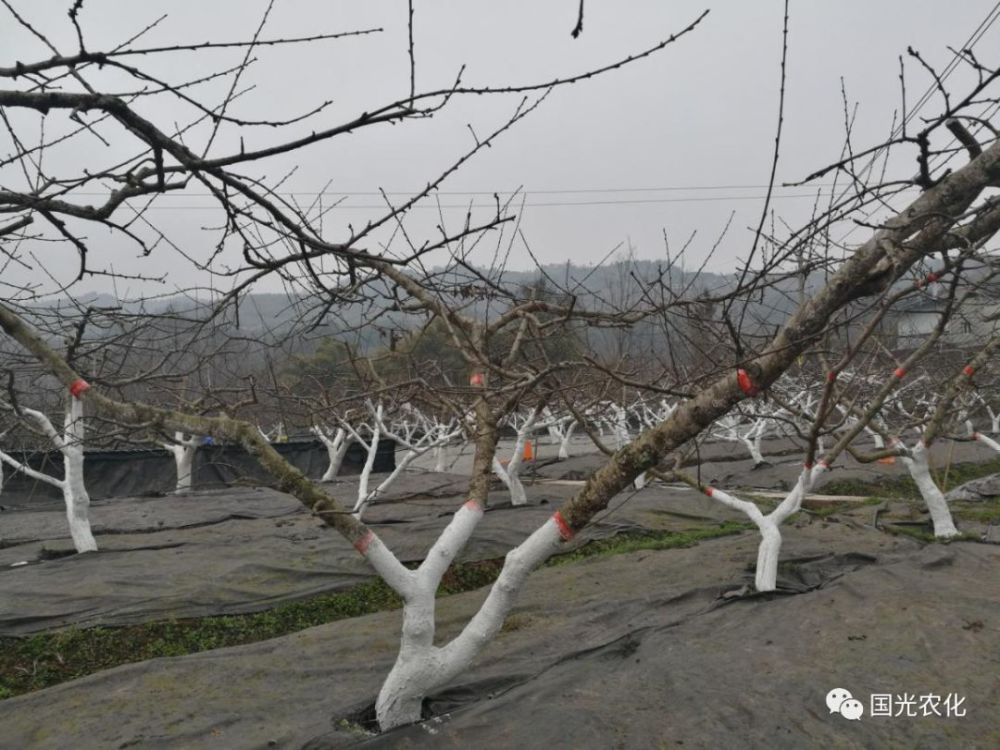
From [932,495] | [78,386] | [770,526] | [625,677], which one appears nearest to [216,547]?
[78,386]

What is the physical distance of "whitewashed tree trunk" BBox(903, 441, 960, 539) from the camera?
21.9 ft

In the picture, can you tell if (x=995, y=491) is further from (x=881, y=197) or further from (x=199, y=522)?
(x=199, y=522)

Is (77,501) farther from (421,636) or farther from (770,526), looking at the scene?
(770,526)

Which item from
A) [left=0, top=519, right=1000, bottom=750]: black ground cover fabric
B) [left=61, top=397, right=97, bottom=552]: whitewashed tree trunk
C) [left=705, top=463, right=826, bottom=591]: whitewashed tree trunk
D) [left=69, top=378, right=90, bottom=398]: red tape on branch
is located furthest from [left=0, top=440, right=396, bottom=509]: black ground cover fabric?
[left=69, top=378, right=90, bottom=398]: red tape on branch

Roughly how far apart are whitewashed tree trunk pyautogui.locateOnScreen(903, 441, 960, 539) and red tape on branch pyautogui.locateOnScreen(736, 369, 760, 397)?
557cm

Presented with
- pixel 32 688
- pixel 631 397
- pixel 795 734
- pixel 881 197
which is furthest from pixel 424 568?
pixel 631 397

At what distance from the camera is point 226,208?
204cm

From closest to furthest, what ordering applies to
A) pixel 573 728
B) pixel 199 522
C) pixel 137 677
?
pixel 573 728, pixel 137 677, pixel 199 522

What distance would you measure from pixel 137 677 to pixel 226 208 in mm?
3117

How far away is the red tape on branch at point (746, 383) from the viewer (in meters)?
2.10

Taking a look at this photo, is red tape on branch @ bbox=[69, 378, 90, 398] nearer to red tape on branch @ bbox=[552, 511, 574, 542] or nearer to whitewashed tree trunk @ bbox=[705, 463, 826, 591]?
red tape on branch @ bbox=[552, 511, 574, 542]

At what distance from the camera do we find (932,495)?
22.2ft

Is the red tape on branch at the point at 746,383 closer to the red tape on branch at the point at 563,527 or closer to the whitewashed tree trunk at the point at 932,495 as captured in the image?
the red tape on branch at the point at 563,527

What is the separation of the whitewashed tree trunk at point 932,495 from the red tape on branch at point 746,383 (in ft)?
18.3
